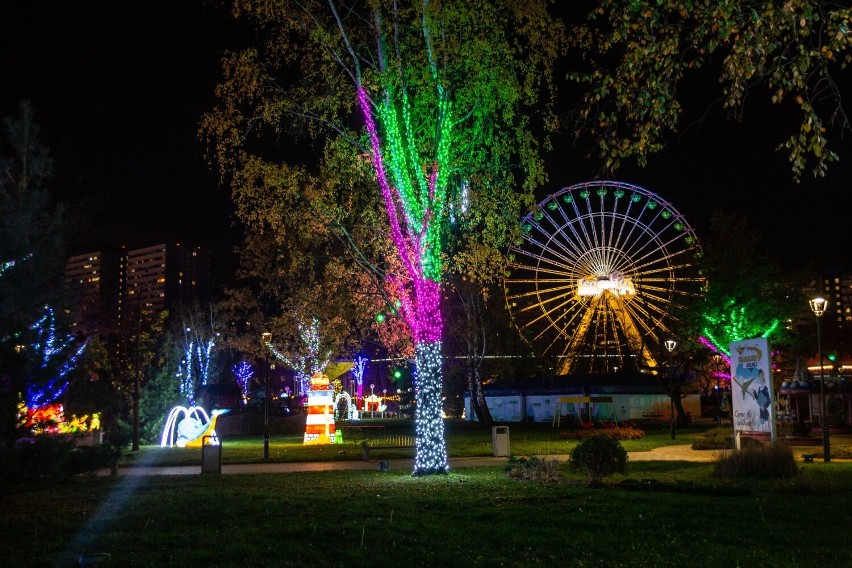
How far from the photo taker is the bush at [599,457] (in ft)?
51.9

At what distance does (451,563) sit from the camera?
28.2 feet

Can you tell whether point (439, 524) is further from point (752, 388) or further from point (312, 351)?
point (312, 351)

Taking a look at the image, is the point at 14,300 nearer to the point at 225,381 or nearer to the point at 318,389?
the point at 318,389

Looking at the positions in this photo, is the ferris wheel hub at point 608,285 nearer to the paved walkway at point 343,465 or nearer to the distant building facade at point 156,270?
the paved walkway at point 343,465

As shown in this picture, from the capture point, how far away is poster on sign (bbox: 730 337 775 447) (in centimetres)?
2053

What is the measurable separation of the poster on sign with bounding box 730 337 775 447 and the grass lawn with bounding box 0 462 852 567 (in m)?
4.72

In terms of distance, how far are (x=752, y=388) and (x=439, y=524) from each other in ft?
43.5

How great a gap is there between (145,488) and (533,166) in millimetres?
10074

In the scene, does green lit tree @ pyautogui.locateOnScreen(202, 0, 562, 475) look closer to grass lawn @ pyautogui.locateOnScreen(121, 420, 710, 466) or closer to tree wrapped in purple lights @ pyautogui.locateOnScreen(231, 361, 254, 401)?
grass lawn @ pyautogui.locateOnScreen(121, 420, 710, 466)

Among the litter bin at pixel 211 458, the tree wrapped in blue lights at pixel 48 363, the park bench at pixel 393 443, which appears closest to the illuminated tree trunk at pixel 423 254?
the litter bin at pixel 211 458

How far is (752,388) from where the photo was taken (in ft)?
69.6

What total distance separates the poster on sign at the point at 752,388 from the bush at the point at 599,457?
19.0 feet

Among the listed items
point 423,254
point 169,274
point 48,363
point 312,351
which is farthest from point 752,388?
point 169,274

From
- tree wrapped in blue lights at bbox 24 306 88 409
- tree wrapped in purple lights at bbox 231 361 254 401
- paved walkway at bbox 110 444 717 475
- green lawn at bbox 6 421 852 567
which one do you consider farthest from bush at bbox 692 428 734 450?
tree wrapped in purple lights at bbox 231 361 254 401
